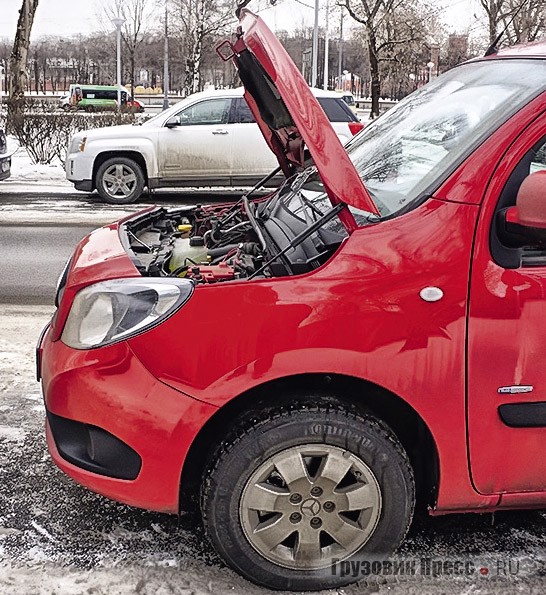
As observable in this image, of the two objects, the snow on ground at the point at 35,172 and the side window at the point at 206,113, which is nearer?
the side window at the point at 206,113

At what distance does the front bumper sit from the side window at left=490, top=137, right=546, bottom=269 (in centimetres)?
107

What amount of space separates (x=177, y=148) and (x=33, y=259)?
15.5ft

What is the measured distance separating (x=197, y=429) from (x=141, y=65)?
271 ft

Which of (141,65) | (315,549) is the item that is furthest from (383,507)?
(141,65)

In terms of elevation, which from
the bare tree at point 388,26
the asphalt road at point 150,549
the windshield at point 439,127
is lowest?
the asphalt road at point 150,549

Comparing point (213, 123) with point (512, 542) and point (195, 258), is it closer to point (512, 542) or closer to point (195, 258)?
point (195, 258)

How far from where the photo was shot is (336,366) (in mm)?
2533

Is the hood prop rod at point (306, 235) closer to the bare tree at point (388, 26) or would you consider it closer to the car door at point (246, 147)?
the car door at point (246, 147)

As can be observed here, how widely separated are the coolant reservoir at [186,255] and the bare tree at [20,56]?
1893 centimetres

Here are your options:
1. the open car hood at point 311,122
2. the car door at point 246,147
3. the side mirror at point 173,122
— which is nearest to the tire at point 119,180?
the side mirror at point 173,122

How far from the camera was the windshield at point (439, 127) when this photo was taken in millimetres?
2693

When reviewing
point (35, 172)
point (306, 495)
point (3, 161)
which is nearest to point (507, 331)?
point (306, 495)

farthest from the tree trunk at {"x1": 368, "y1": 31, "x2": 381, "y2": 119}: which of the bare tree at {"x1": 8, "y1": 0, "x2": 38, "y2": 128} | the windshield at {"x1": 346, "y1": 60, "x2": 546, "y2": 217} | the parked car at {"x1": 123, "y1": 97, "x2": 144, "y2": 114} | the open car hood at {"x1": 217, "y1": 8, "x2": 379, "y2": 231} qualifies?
the open car hood at {"x1": 217, "y1": 8, "x2": 379, "y2": 231}

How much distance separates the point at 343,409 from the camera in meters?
2.63
